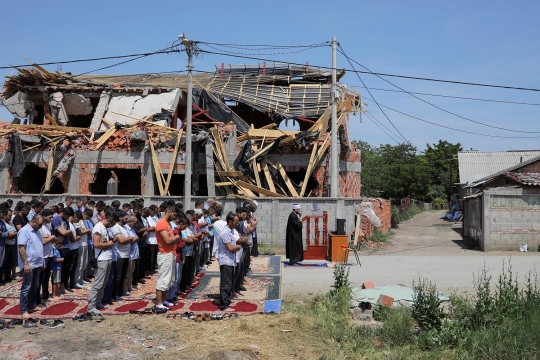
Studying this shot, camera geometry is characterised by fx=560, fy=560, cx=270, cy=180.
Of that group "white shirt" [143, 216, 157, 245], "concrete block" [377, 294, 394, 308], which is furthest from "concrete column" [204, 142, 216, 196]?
"concrete block" [377, 294, 394, 308]

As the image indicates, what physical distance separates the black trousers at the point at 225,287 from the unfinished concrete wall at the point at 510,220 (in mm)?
11606

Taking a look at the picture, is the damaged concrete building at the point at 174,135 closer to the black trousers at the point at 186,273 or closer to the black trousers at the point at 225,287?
the black trousers at the point at 186,273

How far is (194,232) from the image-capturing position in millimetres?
11844

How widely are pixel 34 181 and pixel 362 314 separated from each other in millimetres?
20476

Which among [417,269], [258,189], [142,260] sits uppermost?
[258,189]

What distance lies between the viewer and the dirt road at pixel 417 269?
12226 mm

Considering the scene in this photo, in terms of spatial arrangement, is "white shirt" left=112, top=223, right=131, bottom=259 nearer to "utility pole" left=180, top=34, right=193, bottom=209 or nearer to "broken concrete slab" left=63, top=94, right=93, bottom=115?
"utility pole" left=180, top=34, right=193, bottom=209

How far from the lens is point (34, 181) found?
1005 inches

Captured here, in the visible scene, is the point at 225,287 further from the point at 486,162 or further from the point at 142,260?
the point at 486,162

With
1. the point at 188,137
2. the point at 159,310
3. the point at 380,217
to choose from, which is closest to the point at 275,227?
the point at 188,137

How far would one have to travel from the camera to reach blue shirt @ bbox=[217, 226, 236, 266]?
9.80 meters

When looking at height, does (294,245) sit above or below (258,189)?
below

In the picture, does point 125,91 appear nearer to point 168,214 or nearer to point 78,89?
point 78,89

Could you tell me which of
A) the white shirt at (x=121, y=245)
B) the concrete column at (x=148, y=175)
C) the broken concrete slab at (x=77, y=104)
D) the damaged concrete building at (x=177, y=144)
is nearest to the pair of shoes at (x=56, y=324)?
the white shirt at (x=121, y=245)
